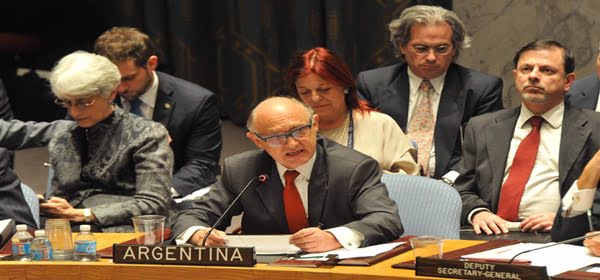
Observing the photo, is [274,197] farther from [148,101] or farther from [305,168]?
[148,101]

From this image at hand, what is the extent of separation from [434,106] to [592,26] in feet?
5.01

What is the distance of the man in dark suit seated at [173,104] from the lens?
5.22 m

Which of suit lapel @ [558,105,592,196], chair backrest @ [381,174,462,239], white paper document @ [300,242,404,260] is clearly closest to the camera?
white paper document @ [300,242,404,260]

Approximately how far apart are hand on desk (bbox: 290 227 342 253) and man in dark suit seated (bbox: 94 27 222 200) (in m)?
1.81

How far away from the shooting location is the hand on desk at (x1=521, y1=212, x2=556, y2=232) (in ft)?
13.9

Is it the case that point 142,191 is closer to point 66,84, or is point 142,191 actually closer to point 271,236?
point 66,84

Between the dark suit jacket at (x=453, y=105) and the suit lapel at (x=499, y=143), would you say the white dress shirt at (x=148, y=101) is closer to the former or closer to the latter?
the dark suit jacket at (x=453, y=105)

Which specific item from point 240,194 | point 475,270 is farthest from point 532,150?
point 475,270

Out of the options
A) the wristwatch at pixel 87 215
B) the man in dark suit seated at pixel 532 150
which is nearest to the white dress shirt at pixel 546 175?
the man in dark suit seated at pixel 532 150

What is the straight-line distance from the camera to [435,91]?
5.23 meters

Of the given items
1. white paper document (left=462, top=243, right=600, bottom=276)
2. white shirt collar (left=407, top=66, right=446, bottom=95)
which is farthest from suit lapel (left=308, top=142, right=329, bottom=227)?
white shirt collar (left=407, top=66, right=446, bottom=95)

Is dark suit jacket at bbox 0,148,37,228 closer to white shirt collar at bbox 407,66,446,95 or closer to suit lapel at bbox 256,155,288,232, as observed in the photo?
suit lapel at bbox 256,155,288,232

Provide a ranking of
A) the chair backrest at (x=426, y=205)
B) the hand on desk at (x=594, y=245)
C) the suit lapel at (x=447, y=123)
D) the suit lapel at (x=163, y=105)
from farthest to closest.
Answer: the suit lapel at (x=163, y=105)
the suit lapel at (x=447, y=123)
the chair backrest at (x=426, y=205)
the hand on desk at (x=594, y=245)

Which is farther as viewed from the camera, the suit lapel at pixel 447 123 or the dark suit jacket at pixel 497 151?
the suit lapel at pixel 447 123
